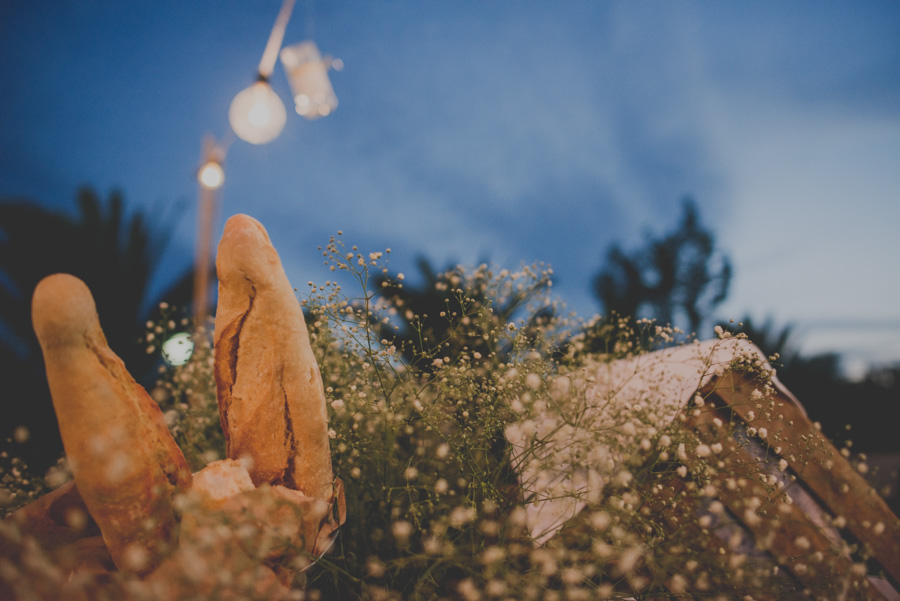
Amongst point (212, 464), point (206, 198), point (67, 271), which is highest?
point (67, 271)

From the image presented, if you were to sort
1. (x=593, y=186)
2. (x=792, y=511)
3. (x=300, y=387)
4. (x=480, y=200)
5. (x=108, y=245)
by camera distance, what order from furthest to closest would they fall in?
(x=593, y=186) < (x=480, y=200) < (x=108, y=245) < (x=792, y=511) < (x=300, y=387)

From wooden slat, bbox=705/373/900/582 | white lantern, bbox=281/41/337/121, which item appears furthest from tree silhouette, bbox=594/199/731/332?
white lantern, bbox=281/41/337/121

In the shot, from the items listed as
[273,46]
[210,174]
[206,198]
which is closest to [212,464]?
[273,46]

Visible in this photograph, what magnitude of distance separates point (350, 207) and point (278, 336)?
17.4 m

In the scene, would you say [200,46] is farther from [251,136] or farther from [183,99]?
[251,136]

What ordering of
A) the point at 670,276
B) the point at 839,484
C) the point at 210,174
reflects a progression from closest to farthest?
the point at 839,484, the point at 210,174, the point at 670,276

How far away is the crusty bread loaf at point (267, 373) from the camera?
154 cm

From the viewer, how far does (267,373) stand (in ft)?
5.20

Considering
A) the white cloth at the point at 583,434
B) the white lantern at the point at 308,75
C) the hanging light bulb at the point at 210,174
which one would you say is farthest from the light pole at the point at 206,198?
the white cloth at the point at 583,434

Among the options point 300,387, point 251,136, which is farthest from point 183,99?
point 300,387

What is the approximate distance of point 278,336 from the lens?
158 centimetres

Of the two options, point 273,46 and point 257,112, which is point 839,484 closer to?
point 257,112

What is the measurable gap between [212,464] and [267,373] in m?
0.38

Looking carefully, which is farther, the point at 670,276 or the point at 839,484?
the point at 670,276
